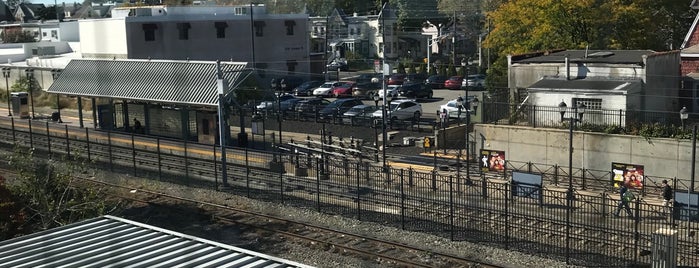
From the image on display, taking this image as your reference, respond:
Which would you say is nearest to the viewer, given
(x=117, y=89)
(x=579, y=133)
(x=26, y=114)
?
(x=579, y=133)

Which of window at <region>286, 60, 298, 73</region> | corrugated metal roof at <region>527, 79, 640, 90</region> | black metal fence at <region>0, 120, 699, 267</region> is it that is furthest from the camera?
window at <region>286, 60, 298, 73</region>

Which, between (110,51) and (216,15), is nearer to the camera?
(110,51)

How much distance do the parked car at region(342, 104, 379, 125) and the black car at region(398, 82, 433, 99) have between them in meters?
8.58

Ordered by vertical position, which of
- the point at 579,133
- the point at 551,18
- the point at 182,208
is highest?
the point at 551,18

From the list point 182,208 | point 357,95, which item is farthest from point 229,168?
point 357,95

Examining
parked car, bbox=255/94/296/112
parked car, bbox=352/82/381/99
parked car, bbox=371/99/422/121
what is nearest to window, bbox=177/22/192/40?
parked car, bbox=255/94/296/112

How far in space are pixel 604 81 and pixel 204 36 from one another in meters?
35.1

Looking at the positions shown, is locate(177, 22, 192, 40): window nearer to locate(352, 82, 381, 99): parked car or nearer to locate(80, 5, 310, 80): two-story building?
locate(80, 5, 310, 80): two-story building

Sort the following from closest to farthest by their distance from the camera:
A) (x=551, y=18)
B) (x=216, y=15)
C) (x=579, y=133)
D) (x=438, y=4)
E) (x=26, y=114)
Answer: (x=579, y=133) < (x=551, y=18) < (x=26, y=114) < (x=216, y=15) < (x=438, y=4)

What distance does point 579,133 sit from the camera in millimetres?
24984

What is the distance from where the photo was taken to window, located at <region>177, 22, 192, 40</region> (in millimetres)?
54531

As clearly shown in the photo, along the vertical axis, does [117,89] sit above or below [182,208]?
above

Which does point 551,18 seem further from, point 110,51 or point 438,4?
point 438,4

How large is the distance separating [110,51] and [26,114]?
33.5 ft
